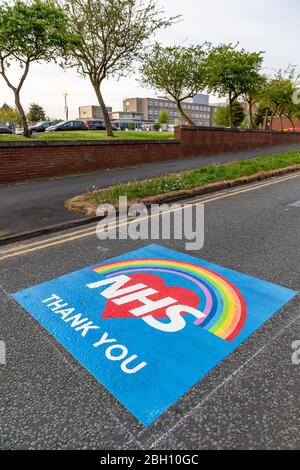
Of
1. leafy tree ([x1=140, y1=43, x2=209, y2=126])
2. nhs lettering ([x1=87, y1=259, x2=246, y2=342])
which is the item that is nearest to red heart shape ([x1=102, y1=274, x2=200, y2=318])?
nhs lettering ([x1=87, y1=259, x2=246, y2=342])

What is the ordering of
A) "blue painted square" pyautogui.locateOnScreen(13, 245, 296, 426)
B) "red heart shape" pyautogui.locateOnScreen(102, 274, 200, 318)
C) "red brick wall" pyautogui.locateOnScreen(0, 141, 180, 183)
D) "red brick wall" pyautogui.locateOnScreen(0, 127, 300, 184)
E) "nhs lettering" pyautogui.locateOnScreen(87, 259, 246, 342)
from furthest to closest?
"red brick wall" pyautogui.locateOnScreen(0, 127, 300, 184) → "red brick wall" pyautogui.locateOnScreen(0, 141, 180, 183) → "red heart shape" pyautogui.locateOnScreen(102, 274, 200, 318) → "nhs lettering" pyautogui.locateOnScreen(87, 259, 246, 342) → "blue painted square" pyautogui.locateOnScreen(13, 245, 296, 426)

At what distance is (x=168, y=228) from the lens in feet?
19.5

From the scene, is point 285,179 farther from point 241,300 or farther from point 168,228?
point 241,300

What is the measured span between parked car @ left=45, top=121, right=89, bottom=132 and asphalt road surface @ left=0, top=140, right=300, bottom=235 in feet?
70.7

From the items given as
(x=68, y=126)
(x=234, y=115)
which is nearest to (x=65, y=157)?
(x=68, y=126)

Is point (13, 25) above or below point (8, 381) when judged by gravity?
above

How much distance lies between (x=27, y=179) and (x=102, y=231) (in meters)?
6.51

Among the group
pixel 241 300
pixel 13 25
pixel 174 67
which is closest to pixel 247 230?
pixel 241 300

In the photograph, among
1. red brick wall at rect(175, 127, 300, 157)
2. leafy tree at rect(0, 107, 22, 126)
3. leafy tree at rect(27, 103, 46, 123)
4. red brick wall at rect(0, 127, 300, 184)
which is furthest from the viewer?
leafy tree at rect(27, 103, 46, 123)

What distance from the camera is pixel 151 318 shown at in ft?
9.90

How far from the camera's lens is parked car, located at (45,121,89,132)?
31709 millimetres

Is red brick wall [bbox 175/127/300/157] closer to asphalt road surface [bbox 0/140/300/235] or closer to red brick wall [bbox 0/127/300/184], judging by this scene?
red brick wall [bbox 0/127/300/184]

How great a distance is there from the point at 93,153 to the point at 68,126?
2227 cm
